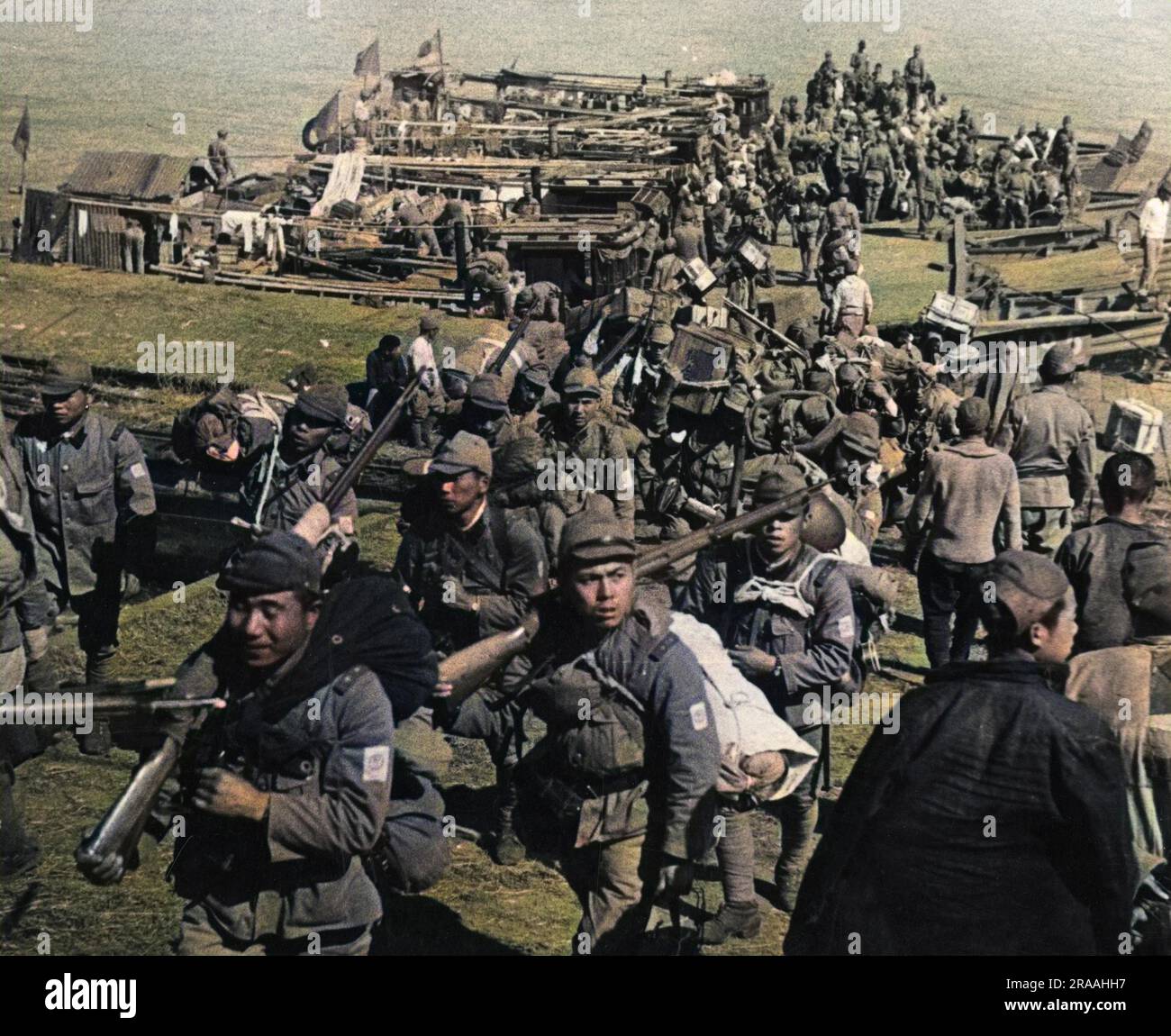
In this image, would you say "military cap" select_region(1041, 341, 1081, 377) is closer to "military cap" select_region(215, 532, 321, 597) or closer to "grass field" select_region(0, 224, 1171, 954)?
"grass field" select_region(0, 224, 1171, 954)

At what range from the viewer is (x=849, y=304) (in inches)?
675

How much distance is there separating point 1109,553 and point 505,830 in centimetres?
340

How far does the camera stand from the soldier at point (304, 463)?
1000cm

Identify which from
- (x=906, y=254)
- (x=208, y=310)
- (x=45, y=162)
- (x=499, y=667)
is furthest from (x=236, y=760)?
(x=45, y=162)

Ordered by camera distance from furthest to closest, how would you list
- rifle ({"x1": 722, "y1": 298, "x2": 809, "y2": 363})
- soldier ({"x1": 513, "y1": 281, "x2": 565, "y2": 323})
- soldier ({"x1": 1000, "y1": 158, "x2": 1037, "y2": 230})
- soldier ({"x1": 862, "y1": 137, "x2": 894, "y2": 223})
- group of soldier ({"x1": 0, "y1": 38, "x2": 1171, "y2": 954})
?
soldier ({"x1": 862, "y1": 137, "x2": 894, "y2": 223})
soldier ({"x1": 1000, "y1": 158, "x2": 1037, "y2": 230})
soldier ({"x1": 513, "y1": 281, "x2": 565, "y2": 323})
rifle ({"x1": 722, "y1": 298, "x2": 809, "y2": 363})
group of soldier ({"x1": 0, "y1": 38, "x2": 1171, "y2": 954})

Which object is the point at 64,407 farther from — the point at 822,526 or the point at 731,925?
the point at 731,925

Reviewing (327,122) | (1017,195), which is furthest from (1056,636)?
(327,122)

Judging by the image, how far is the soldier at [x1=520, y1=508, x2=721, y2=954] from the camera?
6988mm

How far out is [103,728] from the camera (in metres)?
10.8

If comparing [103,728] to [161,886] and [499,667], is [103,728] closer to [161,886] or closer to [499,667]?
[161,886]

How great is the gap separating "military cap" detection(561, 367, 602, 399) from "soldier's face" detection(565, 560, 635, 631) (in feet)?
15.5

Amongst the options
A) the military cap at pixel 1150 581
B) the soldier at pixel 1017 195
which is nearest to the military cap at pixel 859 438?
the military cap at pixel 1150 581

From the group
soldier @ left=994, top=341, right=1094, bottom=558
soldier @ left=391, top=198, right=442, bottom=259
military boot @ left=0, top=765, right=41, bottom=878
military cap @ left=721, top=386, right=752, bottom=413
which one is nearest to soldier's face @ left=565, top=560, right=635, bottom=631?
military boot @ left=0, top=765, right=41, bottom=878

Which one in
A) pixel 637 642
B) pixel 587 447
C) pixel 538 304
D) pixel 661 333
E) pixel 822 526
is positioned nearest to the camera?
pixel 637 642
